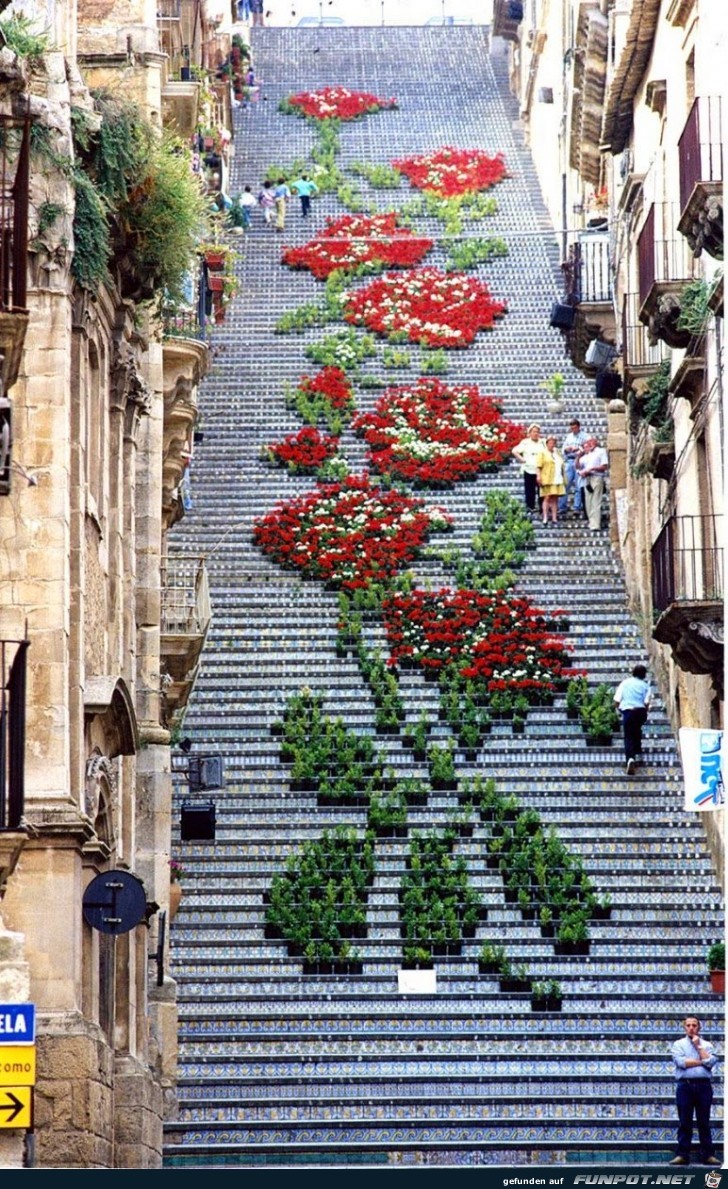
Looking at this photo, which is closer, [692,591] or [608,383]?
[692,591]

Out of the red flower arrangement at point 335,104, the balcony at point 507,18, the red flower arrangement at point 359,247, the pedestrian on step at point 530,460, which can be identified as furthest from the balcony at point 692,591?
the balcony at point 507,18

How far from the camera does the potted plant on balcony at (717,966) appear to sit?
27578mm

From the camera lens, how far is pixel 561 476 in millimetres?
39438

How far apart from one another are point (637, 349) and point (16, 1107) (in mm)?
19006

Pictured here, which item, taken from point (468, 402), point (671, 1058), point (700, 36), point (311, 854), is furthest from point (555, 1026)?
point (468, 402)

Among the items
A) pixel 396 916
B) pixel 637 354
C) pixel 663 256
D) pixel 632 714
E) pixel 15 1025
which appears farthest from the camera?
pixel 637 354

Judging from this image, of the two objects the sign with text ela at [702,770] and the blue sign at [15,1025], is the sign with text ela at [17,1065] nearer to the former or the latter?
the blue sign at [15,1025]

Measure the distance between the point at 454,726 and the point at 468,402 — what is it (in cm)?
1026

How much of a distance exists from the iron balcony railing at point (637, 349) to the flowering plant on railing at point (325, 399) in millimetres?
7186

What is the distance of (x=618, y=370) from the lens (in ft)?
128

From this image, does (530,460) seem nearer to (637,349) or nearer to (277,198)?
(637,349)

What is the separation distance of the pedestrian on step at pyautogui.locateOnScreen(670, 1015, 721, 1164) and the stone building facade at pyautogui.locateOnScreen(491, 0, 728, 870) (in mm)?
4282

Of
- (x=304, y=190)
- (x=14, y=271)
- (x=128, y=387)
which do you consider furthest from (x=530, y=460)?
(x=14, y=271)

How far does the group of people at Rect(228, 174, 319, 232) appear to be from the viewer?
5206cm
